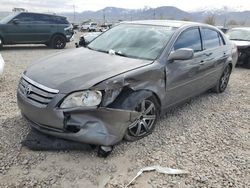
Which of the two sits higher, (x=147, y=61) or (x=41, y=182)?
(x=147, y=61)

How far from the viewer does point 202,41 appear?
548 cm

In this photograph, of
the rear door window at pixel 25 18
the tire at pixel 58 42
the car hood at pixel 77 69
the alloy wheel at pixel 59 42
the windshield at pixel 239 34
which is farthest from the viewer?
the alloy wheel at pixel 59 42

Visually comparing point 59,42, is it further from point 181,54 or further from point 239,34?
point 181,54

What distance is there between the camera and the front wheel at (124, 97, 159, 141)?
394cm

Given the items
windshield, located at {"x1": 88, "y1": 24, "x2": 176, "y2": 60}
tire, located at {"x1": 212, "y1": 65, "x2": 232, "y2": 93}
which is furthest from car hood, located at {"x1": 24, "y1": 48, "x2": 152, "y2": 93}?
tire, located at {"x1": 212, "y1": 65, "x2": 232, "y2": 93}

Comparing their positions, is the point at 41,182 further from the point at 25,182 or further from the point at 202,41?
the point at 202,41

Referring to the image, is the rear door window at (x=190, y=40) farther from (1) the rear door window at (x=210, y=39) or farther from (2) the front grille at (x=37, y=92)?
(2) the front grille at (x=37, y=92)

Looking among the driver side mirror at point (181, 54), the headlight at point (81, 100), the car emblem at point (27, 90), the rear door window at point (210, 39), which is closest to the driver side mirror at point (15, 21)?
the rear door window at point (210, 39)

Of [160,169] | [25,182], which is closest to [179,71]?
[160,169]

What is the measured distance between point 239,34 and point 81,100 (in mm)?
9817

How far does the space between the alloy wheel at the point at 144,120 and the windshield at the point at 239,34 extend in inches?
328

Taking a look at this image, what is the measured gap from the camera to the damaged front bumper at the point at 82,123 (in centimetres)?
340

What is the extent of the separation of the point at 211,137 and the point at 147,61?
55.8 inches

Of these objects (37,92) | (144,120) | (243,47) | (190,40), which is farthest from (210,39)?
(243,47)
